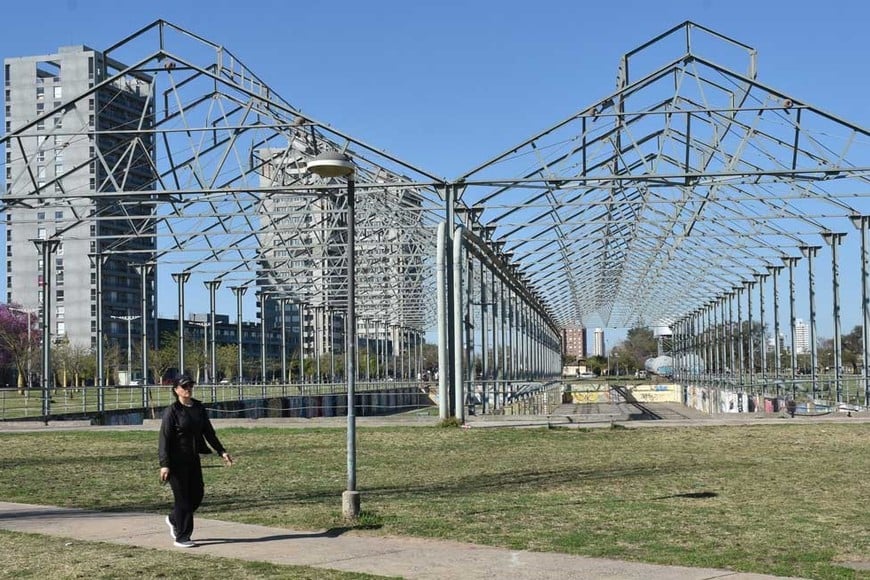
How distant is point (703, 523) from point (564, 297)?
203 ft

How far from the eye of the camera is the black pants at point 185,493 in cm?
991

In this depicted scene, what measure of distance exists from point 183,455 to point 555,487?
5.51m

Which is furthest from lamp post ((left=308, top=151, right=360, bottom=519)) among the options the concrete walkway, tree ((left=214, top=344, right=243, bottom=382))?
tree ((left=214, top=344, right=243, bottom=382))

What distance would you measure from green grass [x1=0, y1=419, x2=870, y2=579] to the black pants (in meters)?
1.33

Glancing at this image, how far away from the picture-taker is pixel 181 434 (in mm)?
10141

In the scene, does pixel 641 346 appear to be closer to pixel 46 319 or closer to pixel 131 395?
pixel 131 395

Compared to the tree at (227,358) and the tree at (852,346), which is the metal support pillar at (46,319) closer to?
the tree at (227,358)

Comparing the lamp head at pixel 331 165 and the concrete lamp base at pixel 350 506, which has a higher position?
the lamp head at pixel 331 165

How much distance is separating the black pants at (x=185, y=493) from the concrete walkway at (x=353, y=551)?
195 mm

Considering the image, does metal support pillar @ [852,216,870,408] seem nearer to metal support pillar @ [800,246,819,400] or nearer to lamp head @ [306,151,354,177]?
metal support pillar @ [800,246,819,400]

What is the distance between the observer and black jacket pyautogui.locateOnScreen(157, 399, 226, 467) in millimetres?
10039

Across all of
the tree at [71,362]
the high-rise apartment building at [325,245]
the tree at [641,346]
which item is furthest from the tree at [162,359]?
the tree at [641,346]

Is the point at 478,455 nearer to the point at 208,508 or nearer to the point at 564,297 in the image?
the point at 208,508

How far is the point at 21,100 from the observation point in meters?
111
